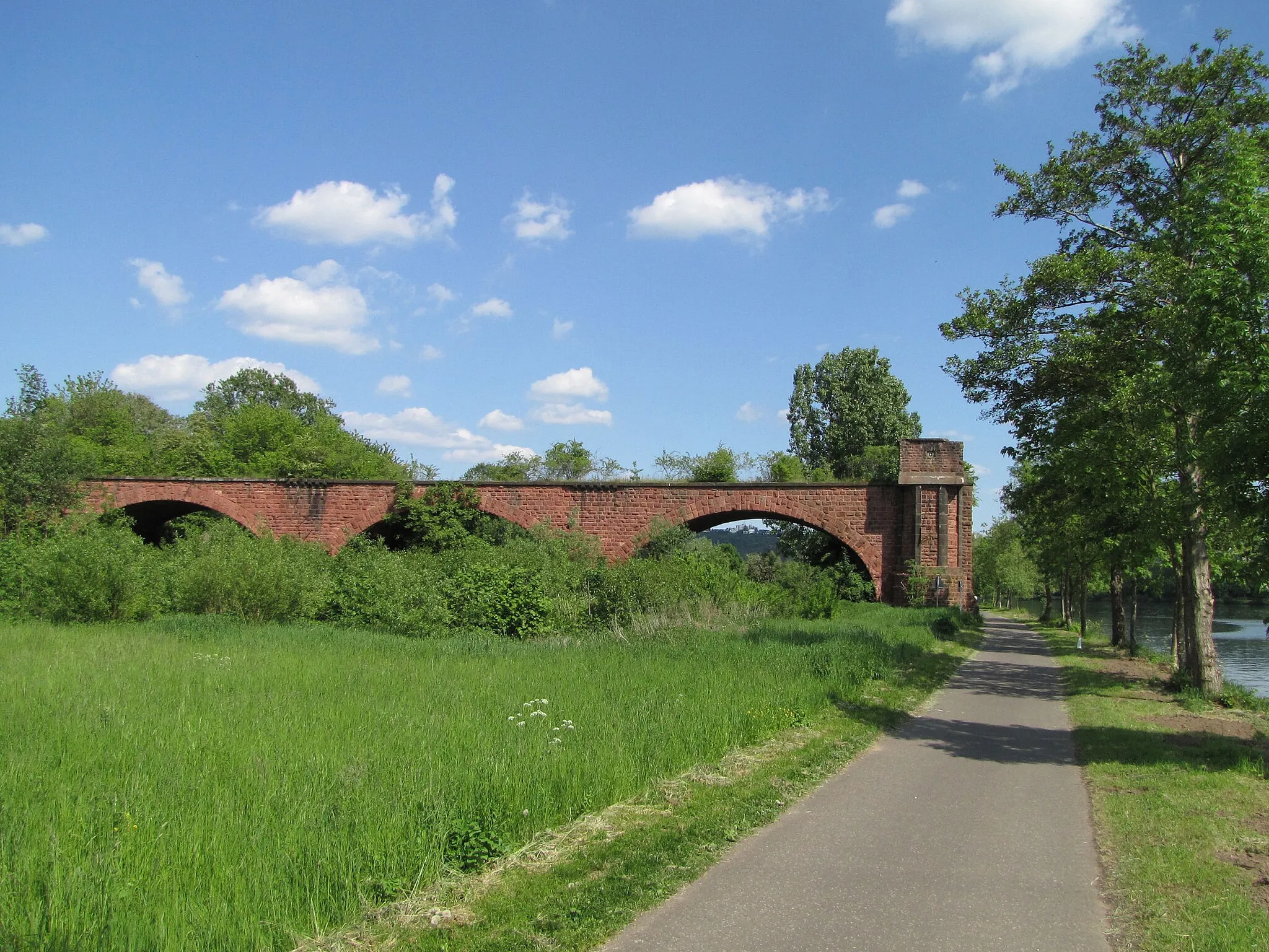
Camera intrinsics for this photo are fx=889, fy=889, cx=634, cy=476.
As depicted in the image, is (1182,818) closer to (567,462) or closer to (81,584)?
(81,584)

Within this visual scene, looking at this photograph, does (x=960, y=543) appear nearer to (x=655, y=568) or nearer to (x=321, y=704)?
(x=655, y=568)

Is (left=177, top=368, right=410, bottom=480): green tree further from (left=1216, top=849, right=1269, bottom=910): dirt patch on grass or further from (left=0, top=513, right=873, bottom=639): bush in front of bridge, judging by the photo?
(left=1216, top=849, right=1269, bottom=910): dirt patch on grass

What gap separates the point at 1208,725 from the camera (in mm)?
11320

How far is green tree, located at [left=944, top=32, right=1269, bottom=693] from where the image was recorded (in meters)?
10.8

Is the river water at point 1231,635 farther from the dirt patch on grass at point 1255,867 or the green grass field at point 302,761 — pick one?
the green grass field at point 302,761

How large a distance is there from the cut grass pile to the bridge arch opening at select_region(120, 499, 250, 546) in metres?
29.4

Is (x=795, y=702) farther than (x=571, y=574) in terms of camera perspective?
Answer: No

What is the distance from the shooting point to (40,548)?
19.5 m

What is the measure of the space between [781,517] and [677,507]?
3.49m

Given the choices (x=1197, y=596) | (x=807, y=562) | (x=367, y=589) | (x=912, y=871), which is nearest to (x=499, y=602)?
(x=367, y=589)

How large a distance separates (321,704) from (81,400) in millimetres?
56434

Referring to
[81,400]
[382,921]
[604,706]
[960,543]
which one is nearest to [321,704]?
[604,706]

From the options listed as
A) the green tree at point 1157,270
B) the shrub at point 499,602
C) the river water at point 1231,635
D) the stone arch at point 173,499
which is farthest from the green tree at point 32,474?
the river water at point 1231,635

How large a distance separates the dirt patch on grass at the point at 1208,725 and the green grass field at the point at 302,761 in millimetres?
3259
